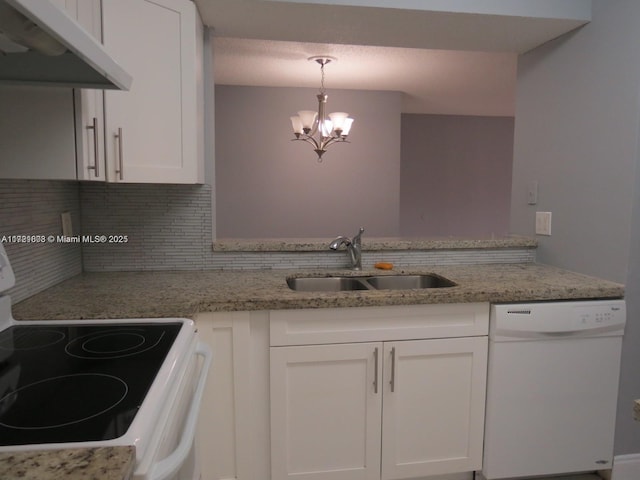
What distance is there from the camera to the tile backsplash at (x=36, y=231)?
1373mm

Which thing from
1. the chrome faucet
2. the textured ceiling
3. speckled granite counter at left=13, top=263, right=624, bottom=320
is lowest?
speckled granite counter at left=13, top=263, right=624, bottom=320

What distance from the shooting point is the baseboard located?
179cm

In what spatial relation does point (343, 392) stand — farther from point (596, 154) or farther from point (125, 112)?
point (596, 154)

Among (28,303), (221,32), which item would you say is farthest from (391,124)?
(28,303)

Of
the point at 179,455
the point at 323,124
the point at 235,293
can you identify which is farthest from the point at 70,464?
the point at 323,124

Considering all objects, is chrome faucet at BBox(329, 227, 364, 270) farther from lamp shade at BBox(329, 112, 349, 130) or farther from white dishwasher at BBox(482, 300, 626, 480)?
lamp shade at BBox(329, 112, 349, 130)

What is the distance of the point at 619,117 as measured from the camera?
5.59 feet

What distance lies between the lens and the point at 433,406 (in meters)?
1.64

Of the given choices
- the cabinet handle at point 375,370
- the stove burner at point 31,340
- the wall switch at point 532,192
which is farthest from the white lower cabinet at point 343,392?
the wall switch at point 532,192

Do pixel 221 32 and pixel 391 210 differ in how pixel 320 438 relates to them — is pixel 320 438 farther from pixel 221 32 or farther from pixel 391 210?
pixel 391 210

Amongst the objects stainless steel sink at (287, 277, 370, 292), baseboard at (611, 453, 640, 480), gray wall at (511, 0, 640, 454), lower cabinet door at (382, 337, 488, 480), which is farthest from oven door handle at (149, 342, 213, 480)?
baseboard at (611, 453, 640, 480)

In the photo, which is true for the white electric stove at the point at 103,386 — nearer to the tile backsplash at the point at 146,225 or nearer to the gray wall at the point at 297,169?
the tile backsplash at the point at 146,225

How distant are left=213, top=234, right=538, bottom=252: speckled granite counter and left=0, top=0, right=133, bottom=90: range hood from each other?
1025mm

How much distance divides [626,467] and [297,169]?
3.31m
